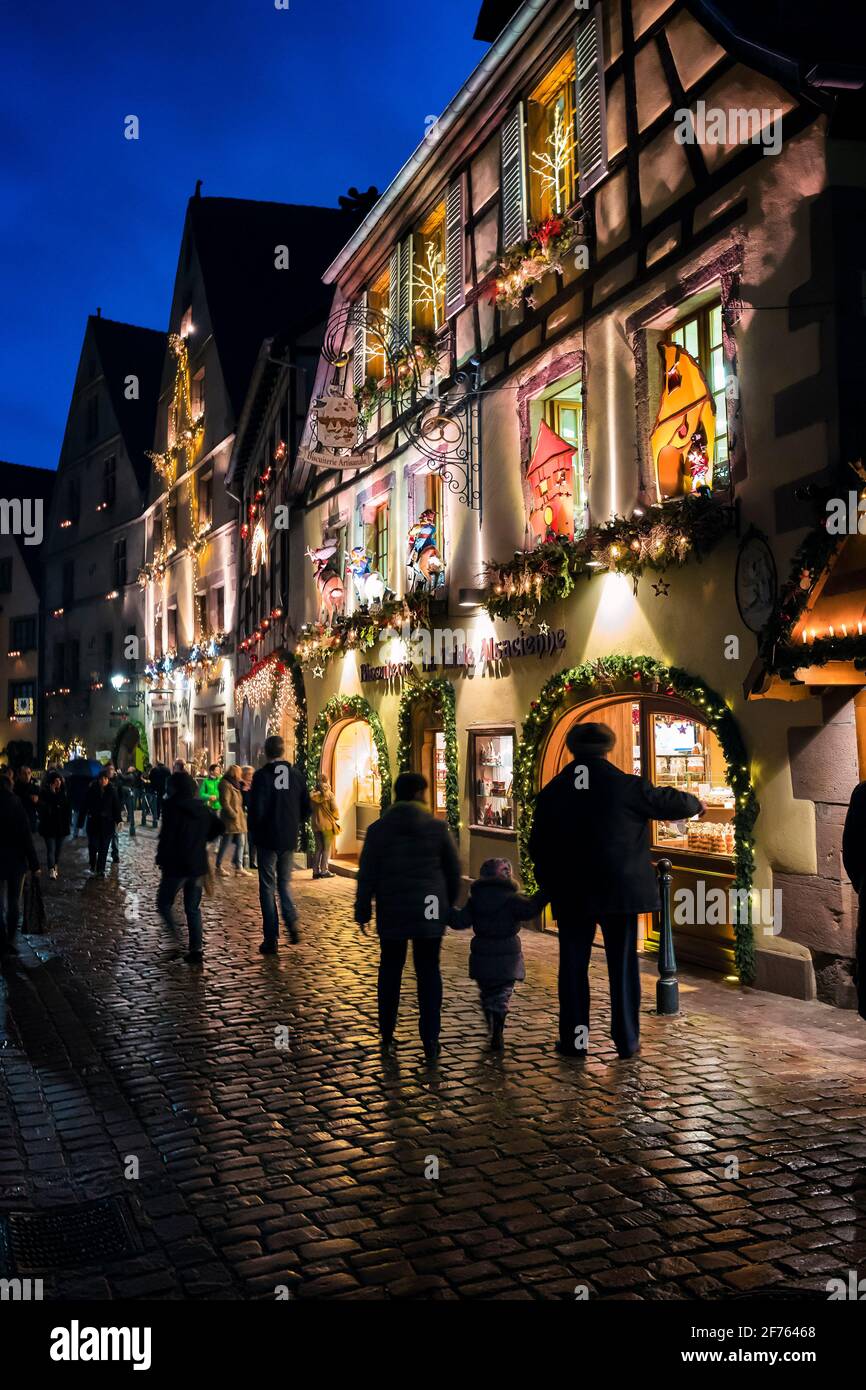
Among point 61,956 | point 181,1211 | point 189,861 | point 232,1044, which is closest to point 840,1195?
point 181,1211

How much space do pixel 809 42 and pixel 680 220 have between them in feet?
5.22

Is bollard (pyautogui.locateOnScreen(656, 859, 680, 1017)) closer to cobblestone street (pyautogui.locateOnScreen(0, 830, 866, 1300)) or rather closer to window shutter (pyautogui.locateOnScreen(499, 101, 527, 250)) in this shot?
cobblestone street (pyautogui.locateOnScreen(0, 830, 866, 1300))

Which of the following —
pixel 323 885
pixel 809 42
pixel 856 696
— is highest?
pixel 809 42

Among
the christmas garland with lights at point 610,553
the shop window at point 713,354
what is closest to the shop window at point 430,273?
the christmas garland with lights at point 610,553

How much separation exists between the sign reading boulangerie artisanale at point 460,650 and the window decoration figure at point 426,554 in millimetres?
643

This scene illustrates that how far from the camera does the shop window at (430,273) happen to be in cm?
1580

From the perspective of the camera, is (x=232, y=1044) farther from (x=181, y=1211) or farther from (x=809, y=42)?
(x=809, y=42)

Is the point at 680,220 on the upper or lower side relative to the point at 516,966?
upper

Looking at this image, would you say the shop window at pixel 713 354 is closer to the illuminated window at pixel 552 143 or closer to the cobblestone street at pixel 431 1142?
the illuminated window at pixel 552 143

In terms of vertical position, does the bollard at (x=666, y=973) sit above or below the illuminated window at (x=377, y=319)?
below

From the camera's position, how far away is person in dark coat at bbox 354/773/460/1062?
683 centimetres

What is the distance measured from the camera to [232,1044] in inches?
288

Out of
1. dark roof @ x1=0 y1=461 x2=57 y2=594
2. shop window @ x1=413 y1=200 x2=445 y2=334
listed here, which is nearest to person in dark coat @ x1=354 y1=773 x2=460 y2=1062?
shop window @ x1=413 y1=200 x2=445 y2=334
